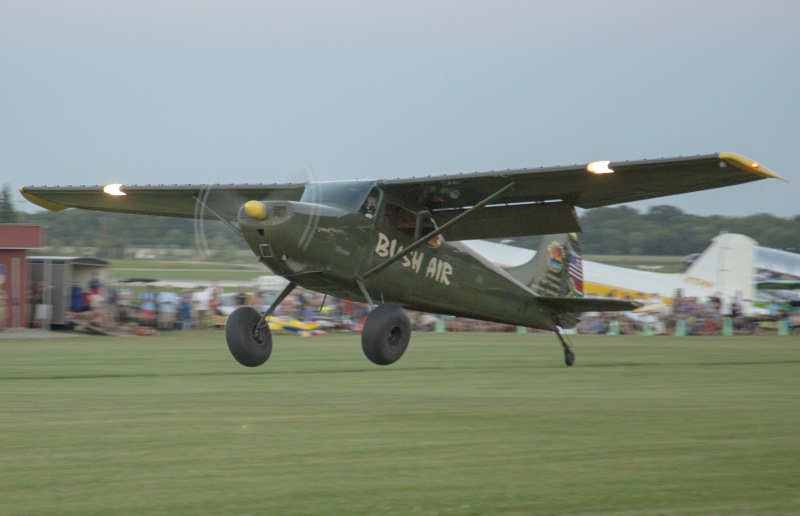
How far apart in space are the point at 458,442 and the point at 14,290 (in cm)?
1939

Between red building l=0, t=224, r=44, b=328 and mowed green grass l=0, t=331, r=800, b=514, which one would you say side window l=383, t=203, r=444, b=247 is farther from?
red building l=0, t=224, r=44, b=328

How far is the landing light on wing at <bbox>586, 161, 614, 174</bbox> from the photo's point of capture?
11.5 meters

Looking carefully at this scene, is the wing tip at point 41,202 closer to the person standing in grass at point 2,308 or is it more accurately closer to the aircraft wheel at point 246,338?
the aircraft wheel at point 246,338

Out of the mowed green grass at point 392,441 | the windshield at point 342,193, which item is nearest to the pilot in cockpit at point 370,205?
the windshield at point 342,193

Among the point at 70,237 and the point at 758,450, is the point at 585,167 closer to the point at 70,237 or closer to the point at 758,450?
the point at 758,450

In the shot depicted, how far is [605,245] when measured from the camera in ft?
204

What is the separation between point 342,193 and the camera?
12.5m

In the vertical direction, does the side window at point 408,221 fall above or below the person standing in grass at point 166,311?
above

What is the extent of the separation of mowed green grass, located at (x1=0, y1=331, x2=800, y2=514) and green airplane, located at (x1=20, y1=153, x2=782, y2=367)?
43.1 inches

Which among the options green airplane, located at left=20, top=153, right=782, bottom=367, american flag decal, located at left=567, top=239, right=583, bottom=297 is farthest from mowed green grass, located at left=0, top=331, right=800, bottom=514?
american flag decal, located at left=567, top=239, right=583, bottom=297

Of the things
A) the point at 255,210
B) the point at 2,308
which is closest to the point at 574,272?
the point at 255,210

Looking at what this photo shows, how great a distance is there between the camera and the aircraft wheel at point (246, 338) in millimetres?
12602

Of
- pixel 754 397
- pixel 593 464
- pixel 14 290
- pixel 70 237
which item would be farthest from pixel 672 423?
pixel 70 237

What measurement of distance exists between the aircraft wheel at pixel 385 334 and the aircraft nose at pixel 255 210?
6.20ft
